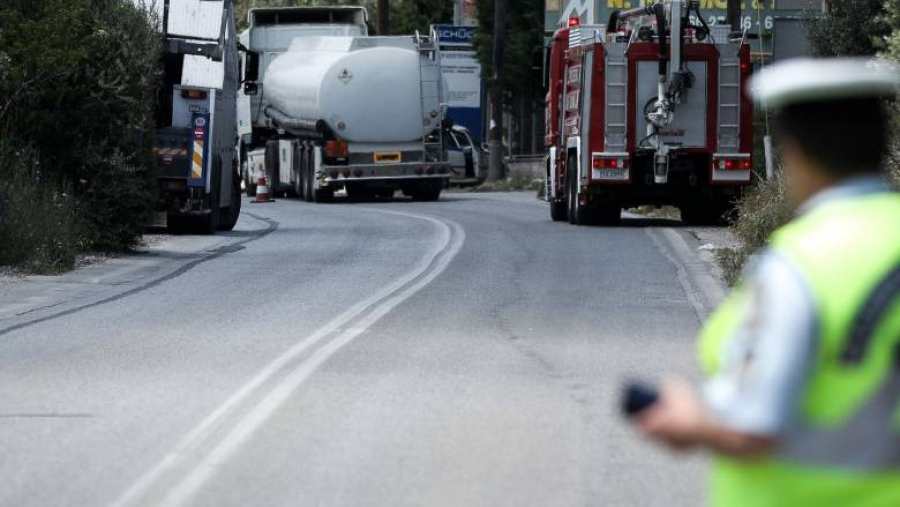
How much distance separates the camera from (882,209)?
111 inches

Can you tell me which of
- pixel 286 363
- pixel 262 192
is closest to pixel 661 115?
pixel 286 363

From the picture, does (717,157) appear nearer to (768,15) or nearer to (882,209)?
(768,15)

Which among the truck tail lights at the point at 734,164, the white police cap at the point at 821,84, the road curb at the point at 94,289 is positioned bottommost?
the road curb at the point at 94,289

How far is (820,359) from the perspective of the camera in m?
2.67

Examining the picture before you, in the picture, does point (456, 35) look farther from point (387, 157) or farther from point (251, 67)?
point (251, 67)

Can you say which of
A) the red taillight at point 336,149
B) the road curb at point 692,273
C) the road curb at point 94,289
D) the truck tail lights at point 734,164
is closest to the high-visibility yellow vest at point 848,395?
the road curb at point 94,289

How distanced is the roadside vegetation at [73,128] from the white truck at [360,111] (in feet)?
46.4

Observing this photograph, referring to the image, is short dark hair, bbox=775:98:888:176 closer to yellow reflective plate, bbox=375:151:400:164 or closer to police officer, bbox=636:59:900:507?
police officer, bbox=636:59:900:507

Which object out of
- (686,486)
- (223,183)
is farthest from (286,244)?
(686,486)

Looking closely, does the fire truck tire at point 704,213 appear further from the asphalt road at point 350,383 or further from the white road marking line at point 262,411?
the white road marking line at point 262,411

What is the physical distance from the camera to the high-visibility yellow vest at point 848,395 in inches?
105

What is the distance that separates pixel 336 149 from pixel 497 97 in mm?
14085

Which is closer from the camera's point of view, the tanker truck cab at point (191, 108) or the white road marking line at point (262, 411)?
the white road marking line at point (262, 411)

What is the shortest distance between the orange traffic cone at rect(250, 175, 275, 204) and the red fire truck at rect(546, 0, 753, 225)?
15491 millimetres
